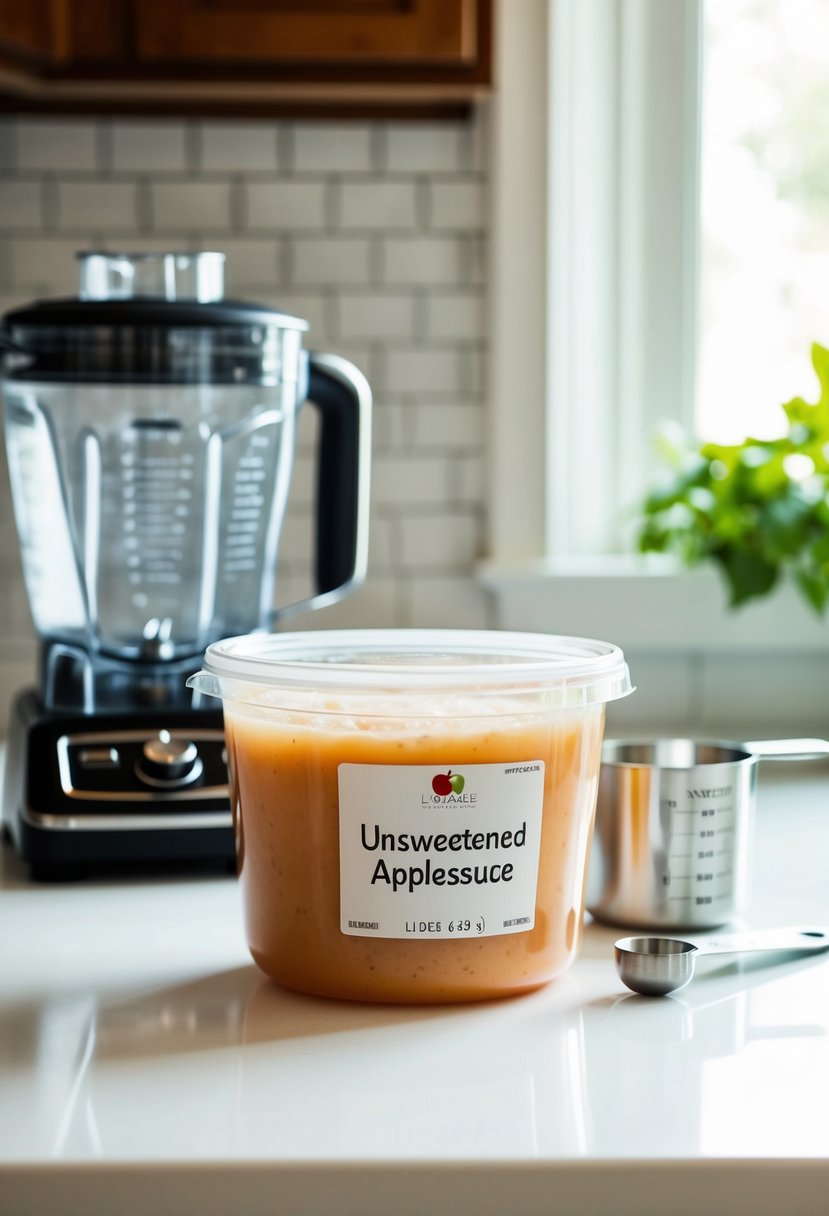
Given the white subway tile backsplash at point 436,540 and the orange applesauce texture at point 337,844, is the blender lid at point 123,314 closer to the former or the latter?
the orange applesauce texture at point 337,844

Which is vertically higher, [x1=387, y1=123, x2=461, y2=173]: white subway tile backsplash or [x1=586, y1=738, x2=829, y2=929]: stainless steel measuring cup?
[x1=387, y1=123, x2=461, y2=173]: white subway tile backsplash

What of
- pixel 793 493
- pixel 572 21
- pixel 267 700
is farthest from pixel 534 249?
pixel 267 700

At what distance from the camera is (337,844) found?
72cm

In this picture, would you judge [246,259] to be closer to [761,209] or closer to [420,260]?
[420,260]

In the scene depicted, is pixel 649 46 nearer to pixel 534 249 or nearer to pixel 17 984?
pixel 534 249

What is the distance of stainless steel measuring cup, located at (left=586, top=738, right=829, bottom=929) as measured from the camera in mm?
846

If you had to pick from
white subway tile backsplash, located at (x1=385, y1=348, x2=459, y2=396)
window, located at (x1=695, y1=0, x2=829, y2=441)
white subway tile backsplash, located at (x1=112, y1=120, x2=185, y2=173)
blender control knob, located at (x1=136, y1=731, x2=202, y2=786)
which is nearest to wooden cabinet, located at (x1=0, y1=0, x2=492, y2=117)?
white subway tile backsplash, located at (x1=112, y1=120, x2=185, y2=173)

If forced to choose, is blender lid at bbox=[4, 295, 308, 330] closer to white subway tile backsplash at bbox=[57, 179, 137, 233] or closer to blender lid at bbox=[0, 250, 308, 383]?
blender lid at bbox=[0, 250, 308, 383]

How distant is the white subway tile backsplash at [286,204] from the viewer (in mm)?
1590

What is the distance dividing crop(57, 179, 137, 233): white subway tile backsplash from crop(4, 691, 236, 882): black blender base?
77 centimetres

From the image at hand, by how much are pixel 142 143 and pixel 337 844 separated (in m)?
1.12

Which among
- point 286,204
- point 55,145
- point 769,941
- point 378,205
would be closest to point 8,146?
point 55,145

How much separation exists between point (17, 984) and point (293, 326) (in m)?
0.56

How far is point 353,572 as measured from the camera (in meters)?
1.19
